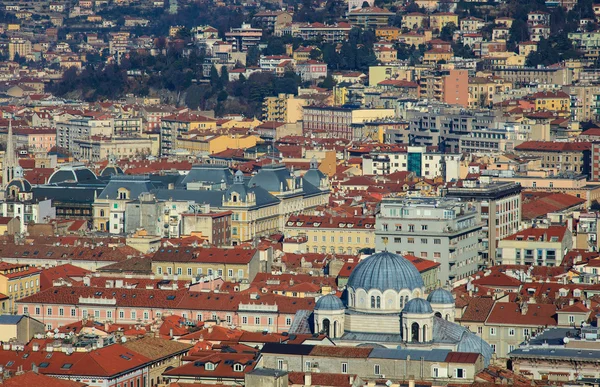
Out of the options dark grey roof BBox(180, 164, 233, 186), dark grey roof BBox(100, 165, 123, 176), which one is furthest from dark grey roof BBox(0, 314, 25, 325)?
dark grey roof BBox(100, 165, 123, 176)

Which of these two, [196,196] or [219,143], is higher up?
[196,196]

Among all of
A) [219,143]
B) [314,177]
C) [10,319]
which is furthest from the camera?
[219,143]

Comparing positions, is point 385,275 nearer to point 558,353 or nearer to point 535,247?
point 558,353

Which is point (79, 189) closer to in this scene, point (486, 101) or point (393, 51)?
point (486, 101)

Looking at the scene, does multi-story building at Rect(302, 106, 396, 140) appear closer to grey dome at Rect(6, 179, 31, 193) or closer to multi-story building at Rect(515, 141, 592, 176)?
multi-story building at Rect(515, 141, 592, 176)

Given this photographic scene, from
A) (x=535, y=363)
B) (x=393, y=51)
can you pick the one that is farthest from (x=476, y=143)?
(x=535, y=363)

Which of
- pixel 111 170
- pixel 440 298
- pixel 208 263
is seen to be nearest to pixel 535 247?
pixel 208 263
